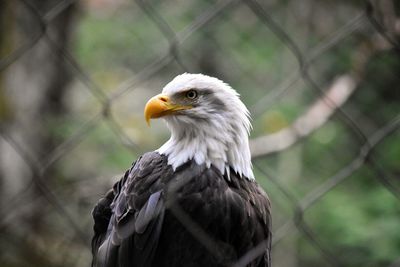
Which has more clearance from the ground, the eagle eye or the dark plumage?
the eagle eye

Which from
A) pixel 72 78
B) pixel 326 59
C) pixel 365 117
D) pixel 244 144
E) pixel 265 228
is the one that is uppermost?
pixel 72 78

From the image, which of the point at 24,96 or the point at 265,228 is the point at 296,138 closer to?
the point at 265,228

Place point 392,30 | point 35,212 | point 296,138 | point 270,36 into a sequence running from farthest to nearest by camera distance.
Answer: point 270,36 → point 35,212 → point 296,138 → point 392,30

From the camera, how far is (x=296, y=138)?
3.10m

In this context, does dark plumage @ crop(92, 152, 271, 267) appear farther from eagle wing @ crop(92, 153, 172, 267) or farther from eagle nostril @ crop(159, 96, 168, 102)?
eagle nostril @ crop(159, 96, 168, 102)

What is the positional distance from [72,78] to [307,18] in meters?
1.51

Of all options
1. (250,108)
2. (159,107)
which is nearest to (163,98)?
(159,107)

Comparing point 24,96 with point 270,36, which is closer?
point 24,96

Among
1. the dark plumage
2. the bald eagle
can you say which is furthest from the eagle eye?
the dark plumage

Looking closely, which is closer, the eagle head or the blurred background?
the eagle head

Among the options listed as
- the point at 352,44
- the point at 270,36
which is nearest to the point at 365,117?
the point at 352,44

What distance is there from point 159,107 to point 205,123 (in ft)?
0.59

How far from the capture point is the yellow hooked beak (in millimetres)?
2053

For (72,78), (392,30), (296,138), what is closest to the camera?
(392,30)
